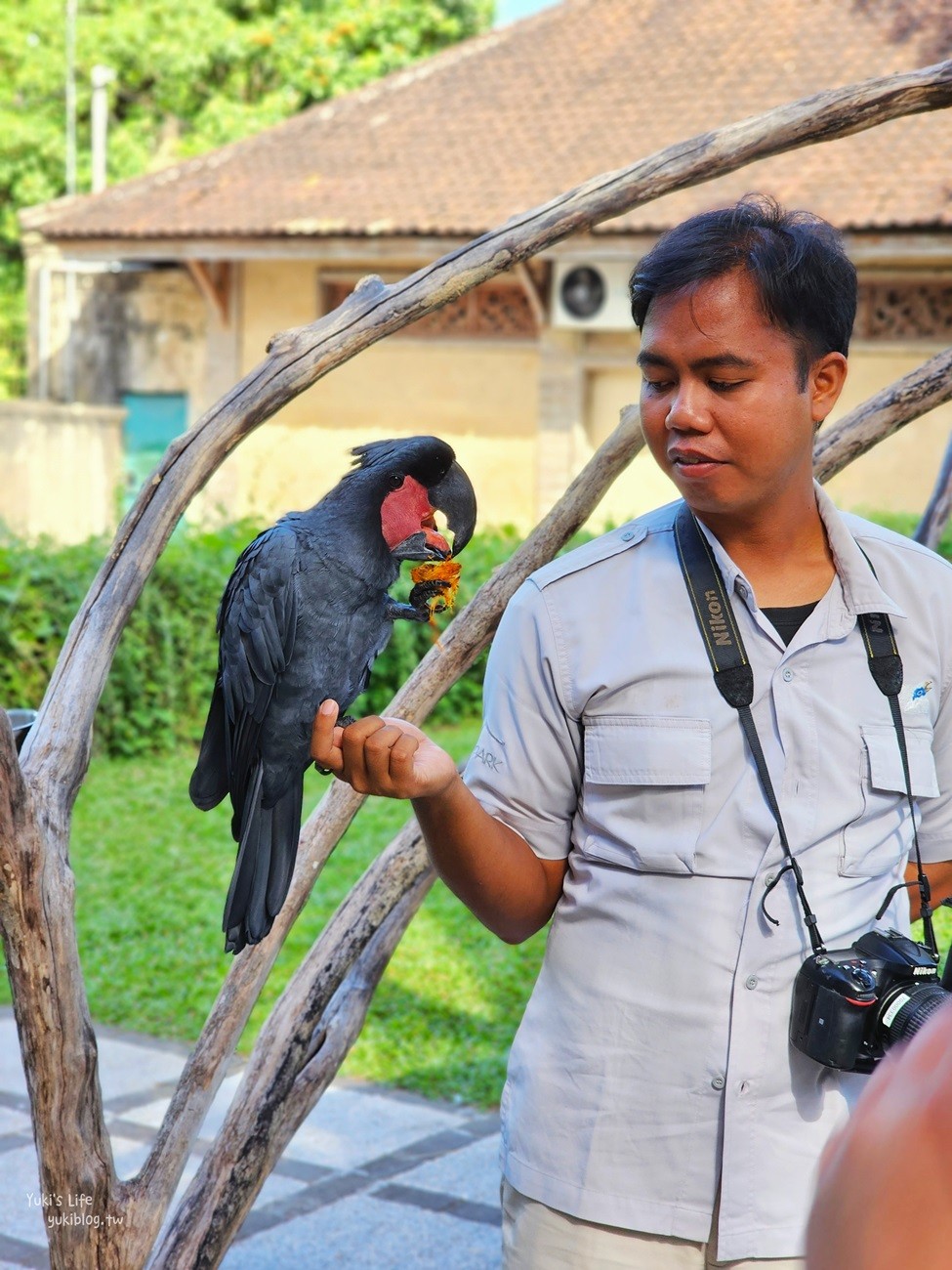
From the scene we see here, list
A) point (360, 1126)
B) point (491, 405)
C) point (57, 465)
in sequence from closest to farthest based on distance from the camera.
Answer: point (360, 1126)
point (491, 405)
point (57, 465)

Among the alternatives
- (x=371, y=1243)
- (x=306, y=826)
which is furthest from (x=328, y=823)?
(x=371, y=1243)

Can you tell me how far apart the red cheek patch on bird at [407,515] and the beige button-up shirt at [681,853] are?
0.18m

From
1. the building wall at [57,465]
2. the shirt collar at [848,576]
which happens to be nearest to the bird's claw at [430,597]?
the shirt collar at [848,576]

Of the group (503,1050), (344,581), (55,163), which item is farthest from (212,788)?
(55,163)

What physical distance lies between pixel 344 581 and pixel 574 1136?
680 millimetres

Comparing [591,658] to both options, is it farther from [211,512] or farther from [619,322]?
[211,512]

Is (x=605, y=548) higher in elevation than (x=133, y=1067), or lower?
higher

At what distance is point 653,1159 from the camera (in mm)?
1655

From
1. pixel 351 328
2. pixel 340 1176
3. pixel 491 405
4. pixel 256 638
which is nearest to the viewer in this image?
pixel 256 638

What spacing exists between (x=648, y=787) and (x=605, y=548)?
304mm

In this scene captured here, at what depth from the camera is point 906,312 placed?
37.0 feet

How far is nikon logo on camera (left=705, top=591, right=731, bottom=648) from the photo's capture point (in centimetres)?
173

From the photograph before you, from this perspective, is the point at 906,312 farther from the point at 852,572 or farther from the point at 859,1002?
the point at 859,1002

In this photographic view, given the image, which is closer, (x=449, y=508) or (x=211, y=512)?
(x=449, y=508)
